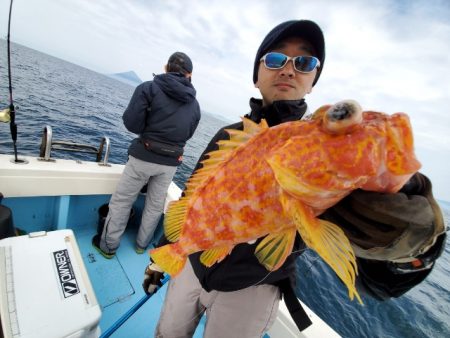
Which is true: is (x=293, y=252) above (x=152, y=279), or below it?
above

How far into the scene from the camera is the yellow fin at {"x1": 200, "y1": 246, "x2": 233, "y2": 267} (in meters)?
1.72

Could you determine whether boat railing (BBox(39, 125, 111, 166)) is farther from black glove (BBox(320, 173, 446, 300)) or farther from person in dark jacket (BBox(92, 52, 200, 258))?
black glove (BBox(320, 173, 446, 300))

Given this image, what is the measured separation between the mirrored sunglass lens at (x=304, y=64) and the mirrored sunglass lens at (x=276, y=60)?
0.38 ft

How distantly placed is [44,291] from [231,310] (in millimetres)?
1579

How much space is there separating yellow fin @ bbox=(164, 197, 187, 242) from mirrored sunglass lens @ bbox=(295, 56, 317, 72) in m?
1.50

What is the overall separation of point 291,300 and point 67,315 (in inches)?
72.1

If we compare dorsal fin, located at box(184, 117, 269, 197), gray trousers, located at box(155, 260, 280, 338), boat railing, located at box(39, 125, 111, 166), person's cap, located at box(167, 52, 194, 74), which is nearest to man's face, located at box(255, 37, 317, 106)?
dorsal fin, located at box(184, 117, 269, 197)

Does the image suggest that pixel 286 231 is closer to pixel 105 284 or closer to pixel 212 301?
pixel 212 301

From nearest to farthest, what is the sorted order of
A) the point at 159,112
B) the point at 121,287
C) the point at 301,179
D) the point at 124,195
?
1. the point at 301,179
2. the point at 121,287
3. the point at 159,112
4. the point at 124,195

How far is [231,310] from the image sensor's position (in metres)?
1.93

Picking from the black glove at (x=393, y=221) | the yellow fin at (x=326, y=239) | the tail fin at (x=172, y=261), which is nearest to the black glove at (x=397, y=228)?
the black glove at (x=393, y=221)

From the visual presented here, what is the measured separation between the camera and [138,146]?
161 inches

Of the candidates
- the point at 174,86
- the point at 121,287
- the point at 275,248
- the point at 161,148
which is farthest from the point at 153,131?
the point at 275,248

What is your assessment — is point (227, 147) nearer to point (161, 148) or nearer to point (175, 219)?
point (175, 219)
